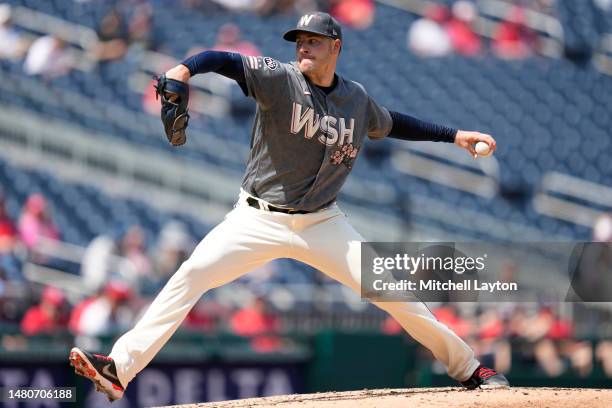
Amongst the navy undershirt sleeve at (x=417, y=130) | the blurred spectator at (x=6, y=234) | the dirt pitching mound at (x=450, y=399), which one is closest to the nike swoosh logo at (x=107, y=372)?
the dirt pitching mound at (x=450, y=399)

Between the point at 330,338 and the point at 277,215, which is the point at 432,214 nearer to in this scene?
the point at 330,338

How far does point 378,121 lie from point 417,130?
26cm

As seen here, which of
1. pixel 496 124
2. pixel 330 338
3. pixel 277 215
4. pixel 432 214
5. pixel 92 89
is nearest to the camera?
pixel 277 215

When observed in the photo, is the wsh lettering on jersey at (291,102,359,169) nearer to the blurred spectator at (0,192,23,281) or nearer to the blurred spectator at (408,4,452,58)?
the blurred spectator at (0,192,23,281)

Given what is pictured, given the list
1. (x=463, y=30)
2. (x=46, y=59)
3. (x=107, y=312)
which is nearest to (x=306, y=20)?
(x=107, y=312)

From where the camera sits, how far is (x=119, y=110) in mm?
12055

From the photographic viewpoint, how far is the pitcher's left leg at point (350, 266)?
464cm

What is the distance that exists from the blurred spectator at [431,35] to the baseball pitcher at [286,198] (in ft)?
32.4

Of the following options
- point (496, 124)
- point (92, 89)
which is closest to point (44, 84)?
point (92, 89)

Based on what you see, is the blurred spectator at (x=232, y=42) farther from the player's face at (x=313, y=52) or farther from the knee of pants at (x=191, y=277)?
the knee of pants at (x=191, y=277)

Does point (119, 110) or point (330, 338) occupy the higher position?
point (119, 110)

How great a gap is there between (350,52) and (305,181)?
9761 millimetres

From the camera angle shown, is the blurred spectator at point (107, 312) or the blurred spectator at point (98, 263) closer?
the blurred spectator at point (107, 312)

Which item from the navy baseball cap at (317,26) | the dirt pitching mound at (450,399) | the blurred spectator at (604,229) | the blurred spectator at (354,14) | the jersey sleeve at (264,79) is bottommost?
the dirt pitching mound at (450,399)
